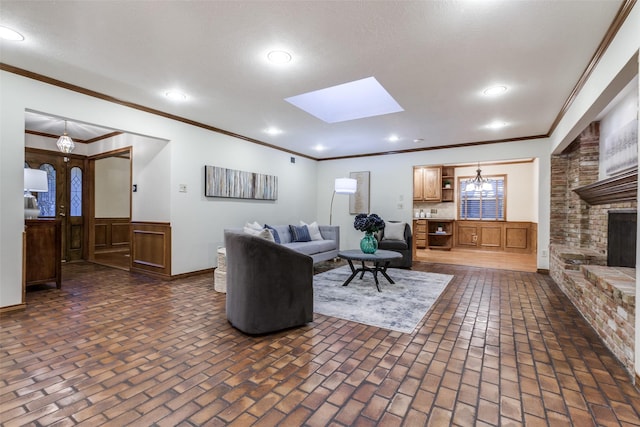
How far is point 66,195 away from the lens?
5.81 meters

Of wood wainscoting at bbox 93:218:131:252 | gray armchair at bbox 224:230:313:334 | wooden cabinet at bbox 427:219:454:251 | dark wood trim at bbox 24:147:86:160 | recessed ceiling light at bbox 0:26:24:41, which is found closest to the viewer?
recessed ceiling light at bbox 0:26:24:41

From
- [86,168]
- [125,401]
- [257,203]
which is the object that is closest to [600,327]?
[125,401]

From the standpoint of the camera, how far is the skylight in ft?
12.8

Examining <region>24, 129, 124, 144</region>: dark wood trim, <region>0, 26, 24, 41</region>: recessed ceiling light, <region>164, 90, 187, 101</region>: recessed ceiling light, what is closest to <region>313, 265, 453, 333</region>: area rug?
<region>164, 90, 187, 101</region>: recessed ceiling light

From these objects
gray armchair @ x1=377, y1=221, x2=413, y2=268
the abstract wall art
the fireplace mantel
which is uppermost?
the abstract wall art

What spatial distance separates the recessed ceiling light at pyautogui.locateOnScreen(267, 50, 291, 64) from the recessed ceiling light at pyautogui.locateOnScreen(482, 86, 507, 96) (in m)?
2.22

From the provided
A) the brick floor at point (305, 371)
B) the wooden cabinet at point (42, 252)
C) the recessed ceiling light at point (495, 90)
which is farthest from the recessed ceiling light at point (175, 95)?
the recessed ceiling light at point (495, 90)

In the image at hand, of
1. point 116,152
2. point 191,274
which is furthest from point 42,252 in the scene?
point 116,152

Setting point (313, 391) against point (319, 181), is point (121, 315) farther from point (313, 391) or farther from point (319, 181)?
point (319, 181)

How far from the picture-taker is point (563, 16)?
2.04 m

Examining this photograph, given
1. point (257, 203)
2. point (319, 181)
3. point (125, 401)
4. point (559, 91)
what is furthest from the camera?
point (319, 181)

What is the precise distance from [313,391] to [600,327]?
8.19 ft

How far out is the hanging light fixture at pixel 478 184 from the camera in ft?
25.0

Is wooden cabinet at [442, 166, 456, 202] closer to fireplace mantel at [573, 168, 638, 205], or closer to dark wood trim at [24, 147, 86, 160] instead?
fireplace mantel at [573, 168, 638, 205]
